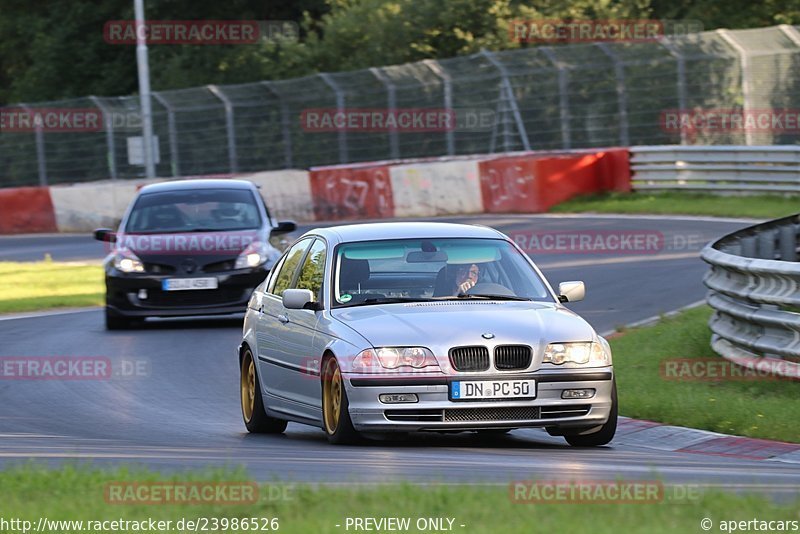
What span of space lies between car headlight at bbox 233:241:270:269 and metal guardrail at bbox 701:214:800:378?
5.84 meters

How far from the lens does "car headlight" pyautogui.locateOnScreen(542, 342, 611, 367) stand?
912 centimetres

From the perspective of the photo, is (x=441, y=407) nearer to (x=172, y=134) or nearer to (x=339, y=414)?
(x=339, y=414)

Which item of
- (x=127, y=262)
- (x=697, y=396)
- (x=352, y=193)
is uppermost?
(x=697, y=396)

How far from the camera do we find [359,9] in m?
51.2

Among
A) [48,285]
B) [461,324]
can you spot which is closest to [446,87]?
[48,285]

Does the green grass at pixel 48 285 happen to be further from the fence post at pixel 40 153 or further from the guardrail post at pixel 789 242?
the fence post at pixel 40 153

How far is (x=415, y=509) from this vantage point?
19.9 ft

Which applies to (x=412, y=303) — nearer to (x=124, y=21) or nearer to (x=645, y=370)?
(x=645, y=370)

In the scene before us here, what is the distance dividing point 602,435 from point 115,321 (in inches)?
379

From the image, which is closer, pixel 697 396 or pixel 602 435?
pixel 602 435

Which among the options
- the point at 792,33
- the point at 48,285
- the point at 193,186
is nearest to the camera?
the point at 193,186

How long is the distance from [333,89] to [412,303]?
27070 mm

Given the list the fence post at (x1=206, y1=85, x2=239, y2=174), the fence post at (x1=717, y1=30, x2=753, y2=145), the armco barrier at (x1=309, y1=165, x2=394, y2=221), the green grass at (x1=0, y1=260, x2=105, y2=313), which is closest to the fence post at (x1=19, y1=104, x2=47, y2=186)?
the fence post at (x1=206, y1=85, x2=239, y2=174)

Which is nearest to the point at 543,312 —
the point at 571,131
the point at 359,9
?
the point at 571,131
